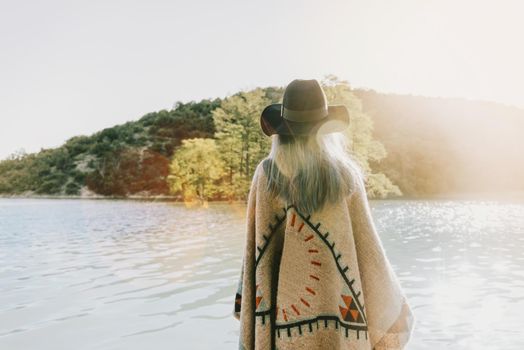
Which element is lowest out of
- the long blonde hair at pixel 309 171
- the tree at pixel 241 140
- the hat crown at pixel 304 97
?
the long blonde hair at pixel 309 171

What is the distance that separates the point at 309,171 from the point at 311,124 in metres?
0.25

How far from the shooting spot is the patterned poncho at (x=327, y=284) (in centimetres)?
242

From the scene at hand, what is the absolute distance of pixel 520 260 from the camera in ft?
42.9

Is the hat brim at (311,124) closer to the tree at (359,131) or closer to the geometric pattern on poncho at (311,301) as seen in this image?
the geometric pattern on poncho at (311,301)

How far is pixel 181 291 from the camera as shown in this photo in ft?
31.3

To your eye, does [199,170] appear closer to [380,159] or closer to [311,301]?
[380,159]

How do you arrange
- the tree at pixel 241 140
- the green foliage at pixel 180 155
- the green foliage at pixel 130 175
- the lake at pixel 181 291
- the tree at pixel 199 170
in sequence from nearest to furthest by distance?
1. the lake at pixel 181 291
2. the green foliage at pixel 180 155
3. the tree at pixel 241 140
4. the tree at pixel 199 170
5. the green foliage at pixel 130 175

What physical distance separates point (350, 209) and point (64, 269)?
38.0 feet

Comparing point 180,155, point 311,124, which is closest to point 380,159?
point 180,155

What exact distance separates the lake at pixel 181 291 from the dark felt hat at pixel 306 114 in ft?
15.0

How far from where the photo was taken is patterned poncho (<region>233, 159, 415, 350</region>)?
95.2 inches

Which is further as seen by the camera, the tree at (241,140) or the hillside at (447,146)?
the hillside at (447,146)

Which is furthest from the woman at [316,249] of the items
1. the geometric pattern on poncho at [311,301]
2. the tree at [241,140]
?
the tree at [241,140]

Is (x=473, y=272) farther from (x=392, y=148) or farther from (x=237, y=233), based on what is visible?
(x=392, y=148)
